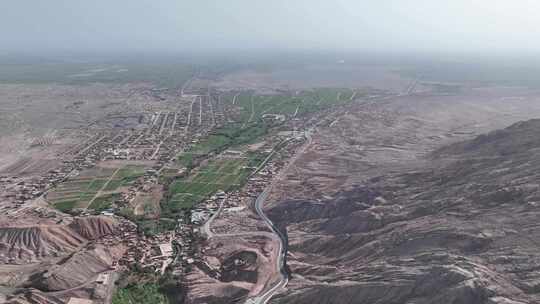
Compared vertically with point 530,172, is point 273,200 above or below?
below

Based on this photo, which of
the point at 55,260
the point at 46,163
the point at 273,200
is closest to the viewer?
the point at 55,260

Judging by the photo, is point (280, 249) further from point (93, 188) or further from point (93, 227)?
point (93, 188)

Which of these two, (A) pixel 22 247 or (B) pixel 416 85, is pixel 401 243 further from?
(B) pixel 416 85

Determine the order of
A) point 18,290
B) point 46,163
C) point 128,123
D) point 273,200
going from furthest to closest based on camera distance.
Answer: point 128,123 → point 46,163 → point 273,200 → point 18,290

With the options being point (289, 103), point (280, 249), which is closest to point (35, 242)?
point (280, 249)

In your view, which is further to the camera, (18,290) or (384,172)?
(384,172)

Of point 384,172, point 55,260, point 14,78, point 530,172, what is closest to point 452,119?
point 384,172
